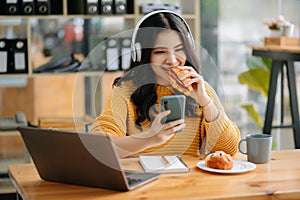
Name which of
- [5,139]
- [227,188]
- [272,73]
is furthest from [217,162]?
[5,139]

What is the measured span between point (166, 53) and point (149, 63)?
2.8 inches

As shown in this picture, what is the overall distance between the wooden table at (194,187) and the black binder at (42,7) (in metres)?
2.22

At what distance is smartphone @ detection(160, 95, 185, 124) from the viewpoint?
195 cm

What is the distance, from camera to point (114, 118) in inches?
87.1

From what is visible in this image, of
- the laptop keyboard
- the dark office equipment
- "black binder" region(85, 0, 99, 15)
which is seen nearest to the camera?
the laptop keyboard

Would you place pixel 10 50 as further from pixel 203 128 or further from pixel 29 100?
pixel 203 128

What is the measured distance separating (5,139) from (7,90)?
364mm

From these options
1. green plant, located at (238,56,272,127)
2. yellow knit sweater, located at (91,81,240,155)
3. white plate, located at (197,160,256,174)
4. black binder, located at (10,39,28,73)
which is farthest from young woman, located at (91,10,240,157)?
green plant, located at (238,56,272,127)

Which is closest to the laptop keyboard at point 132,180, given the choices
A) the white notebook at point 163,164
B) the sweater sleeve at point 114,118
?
the white notebook at point 163,164

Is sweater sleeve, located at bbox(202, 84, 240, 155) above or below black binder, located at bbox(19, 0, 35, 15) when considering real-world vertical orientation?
below

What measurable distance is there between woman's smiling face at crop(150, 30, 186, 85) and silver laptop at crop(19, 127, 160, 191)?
1.19 ft

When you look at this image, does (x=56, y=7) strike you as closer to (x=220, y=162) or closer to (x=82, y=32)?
(x=82, y=32)

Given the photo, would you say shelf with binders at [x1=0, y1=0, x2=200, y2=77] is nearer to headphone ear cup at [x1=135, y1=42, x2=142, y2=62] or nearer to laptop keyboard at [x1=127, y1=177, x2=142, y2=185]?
headphone ear cup at [x1=135, y1=42, x2=142, y2=62]

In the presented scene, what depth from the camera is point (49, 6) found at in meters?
4.19
